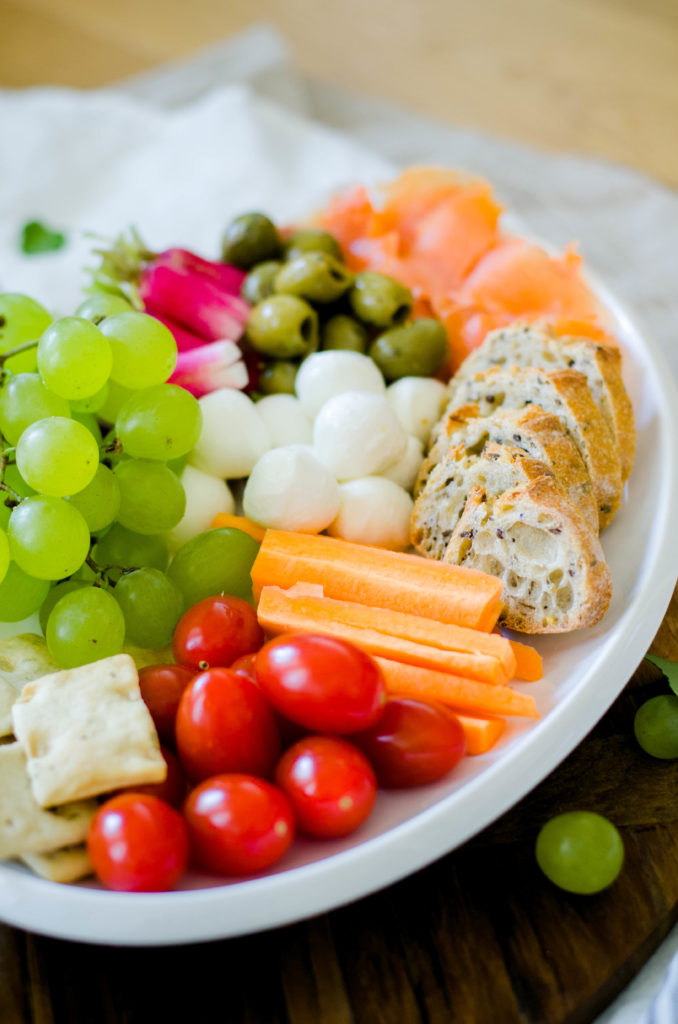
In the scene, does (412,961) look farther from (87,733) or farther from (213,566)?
(213,566)

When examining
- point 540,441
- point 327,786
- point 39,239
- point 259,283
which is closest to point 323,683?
point 327,786

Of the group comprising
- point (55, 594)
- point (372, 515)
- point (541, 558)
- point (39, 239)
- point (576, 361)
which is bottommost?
point (39, 239)

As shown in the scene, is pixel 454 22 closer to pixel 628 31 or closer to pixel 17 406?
pixel 628 31

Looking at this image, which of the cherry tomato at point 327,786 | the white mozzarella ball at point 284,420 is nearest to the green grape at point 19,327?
the white mozzarella ball at point 284,420

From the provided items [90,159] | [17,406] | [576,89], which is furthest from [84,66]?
[17,406]

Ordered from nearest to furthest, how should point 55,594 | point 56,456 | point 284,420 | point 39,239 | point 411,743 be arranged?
point 411,743 < point 56,456 < point 55,594 < point 284,420 < point 39,239

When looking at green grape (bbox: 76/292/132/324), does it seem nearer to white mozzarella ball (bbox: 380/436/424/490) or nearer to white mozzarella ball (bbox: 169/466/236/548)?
white mozzarella ball (bbox: 169/466/236/548)
